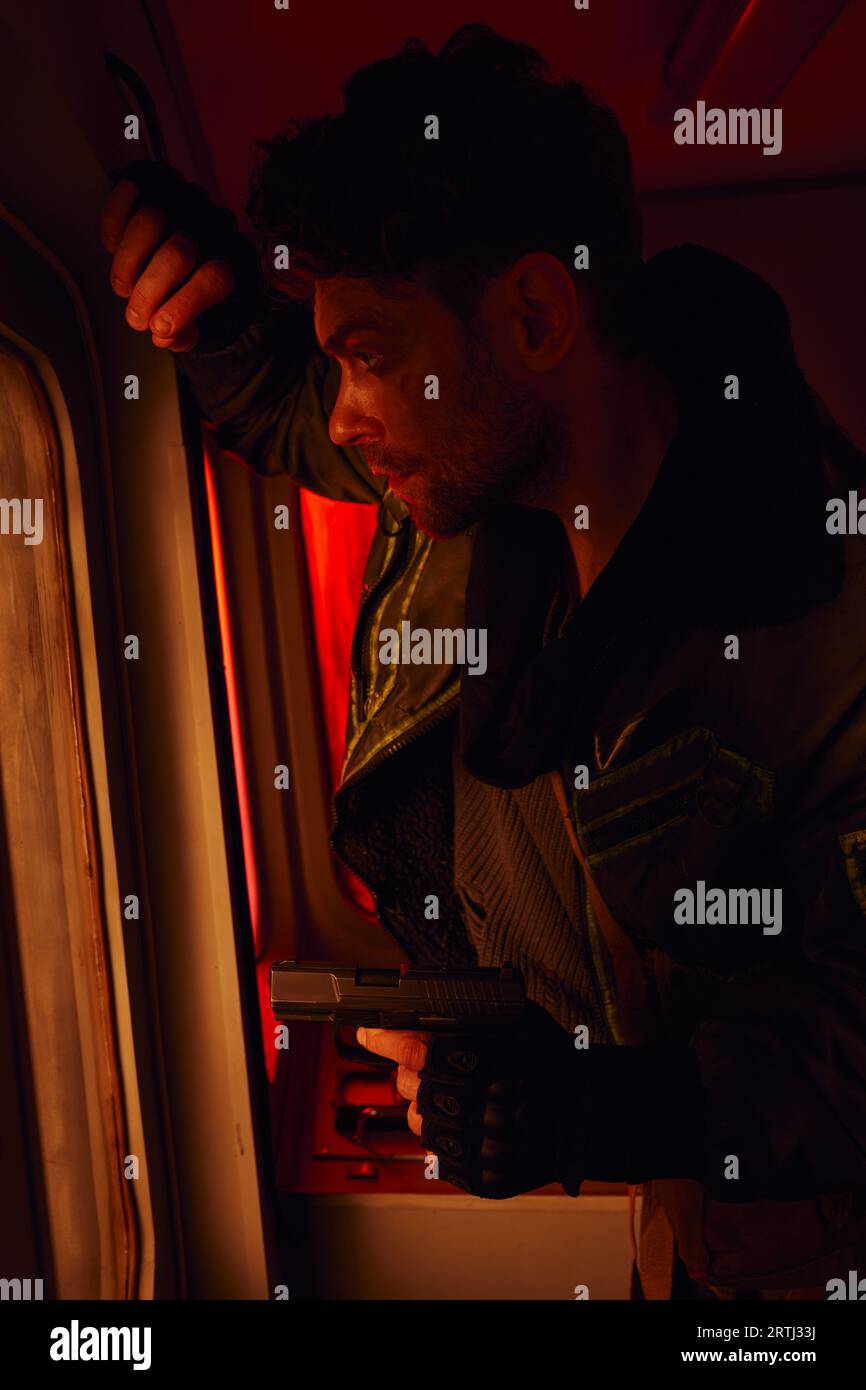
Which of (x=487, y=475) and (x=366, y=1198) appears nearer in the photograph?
(x=487, y=475)

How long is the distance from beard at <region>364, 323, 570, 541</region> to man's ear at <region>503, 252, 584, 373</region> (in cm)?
4

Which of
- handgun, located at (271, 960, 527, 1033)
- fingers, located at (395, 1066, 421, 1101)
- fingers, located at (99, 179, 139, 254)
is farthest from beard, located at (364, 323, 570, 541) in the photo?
fingers, located at (395, 1066, 421, 1101)

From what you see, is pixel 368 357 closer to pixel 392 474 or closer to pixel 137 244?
pixel 392 474

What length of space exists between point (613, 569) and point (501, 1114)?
64 cm

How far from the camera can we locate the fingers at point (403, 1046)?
1162 millimetres

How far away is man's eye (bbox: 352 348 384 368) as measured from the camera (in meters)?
1.04

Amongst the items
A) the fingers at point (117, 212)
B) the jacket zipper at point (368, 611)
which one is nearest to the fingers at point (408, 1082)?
the jacket zipper at point (368, 611)

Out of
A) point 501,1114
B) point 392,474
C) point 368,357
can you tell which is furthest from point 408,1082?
point 368,357

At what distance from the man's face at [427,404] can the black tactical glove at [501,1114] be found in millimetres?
669

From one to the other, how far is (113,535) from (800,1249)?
1.35 metres

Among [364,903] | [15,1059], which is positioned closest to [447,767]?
[15,1059]

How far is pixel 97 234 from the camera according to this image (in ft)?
3.60

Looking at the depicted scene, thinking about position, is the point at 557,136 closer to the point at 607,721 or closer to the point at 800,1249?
the point at 607,721

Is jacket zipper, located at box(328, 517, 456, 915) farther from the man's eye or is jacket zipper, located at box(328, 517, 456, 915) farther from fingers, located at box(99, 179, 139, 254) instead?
fingers, located at box(99, 179, 139, 254)
